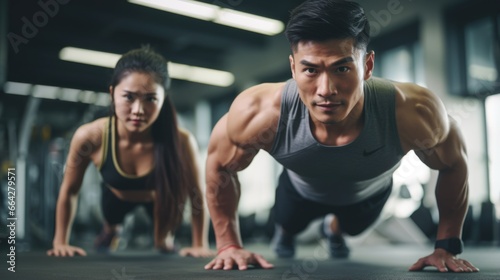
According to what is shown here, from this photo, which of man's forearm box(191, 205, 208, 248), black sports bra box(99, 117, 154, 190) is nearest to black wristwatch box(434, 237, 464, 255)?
man's forearm box(191, 205, 208, 248)

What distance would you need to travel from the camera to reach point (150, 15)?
5184 mm

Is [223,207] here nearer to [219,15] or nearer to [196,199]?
[196,199]

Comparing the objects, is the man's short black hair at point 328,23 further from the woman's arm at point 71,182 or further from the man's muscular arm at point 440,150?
the woman's arm at point 71,182

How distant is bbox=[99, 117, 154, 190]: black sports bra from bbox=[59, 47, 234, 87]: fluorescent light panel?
408 cm

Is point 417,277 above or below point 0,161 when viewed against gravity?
below

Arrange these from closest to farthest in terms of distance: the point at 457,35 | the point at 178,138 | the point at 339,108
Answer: the point at 339,108
the point at 178,138
the point at 457,35

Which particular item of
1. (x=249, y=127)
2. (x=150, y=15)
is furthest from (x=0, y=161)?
(x=249, y=127)

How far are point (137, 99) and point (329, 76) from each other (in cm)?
94

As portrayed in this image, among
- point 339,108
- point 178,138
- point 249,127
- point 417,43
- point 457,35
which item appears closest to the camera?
point 339,108

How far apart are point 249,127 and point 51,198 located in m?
3.99

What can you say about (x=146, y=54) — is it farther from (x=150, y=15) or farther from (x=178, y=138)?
(x=150, y=15)

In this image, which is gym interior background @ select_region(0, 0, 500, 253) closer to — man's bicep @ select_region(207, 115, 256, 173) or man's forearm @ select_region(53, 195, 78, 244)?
man's forearm @ select_region(53, 195, 78, 244)

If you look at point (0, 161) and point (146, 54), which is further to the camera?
point (0, 161)

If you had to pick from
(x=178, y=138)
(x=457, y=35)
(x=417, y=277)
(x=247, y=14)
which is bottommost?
(x=417, y=277)
